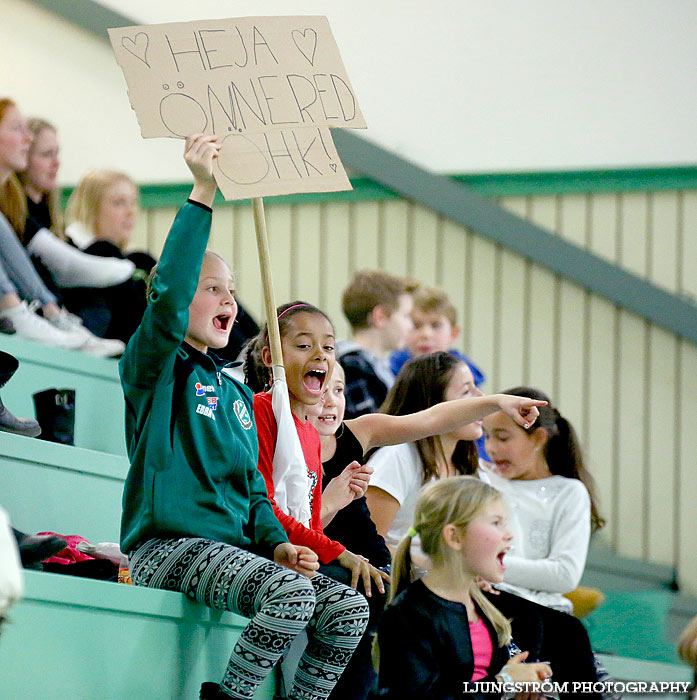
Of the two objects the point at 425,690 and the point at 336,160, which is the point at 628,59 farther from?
the point at 425,690

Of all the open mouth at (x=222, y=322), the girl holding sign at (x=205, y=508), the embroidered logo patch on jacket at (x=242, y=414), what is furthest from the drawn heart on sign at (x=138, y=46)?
the embroidered logo patch on jacket at (x=242, y=414)

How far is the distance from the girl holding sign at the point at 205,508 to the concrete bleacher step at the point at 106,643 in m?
0.08

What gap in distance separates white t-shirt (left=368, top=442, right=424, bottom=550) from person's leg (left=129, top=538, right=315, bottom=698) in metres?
0.84

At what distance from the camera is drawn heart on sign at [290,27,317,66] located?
2643mm

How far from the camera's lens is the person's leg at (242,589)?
214 cm

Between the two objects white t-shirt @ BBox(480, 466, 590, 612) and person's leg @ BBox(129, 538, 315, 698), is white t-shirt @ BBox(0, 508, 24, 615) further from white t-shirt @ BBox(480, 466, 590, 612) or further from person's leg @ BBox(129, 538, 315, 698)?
white t-shirt @ BBox(480, 466, 590, 612)

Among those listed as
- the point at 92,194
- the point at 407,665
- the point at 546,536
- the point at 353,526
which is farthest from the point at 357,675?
the point at 92,194

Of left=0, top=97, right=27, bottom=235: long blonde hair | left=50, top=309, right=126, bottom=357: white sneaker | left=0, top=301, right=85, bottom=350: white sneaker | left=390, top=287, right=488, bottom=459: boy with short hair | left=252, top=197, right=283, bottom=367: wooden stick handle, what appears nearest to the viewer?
left=252, top=197, right=283, bottom=367: wooden stick handle

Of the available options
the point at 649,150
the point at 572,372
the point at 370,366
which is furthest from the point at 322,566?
the point at 649,150

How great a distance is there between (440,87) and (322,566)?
354 cm

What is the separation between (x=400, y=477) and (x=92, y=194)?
1993 mm

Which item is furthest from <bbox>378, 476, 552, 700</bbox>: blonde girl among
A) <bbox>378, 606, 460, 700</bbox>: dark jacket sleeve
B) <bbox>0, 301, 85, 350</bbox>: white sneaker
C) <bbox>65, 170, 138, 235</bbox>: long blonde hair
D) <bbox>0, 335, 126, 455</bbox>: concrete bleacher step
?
<bbox>65, 170, 138, 235</bbox>: long blonde hair

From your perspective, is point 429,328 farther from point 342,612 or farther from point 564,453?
point 342,612

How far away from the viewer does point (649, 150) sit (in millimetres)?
5426
